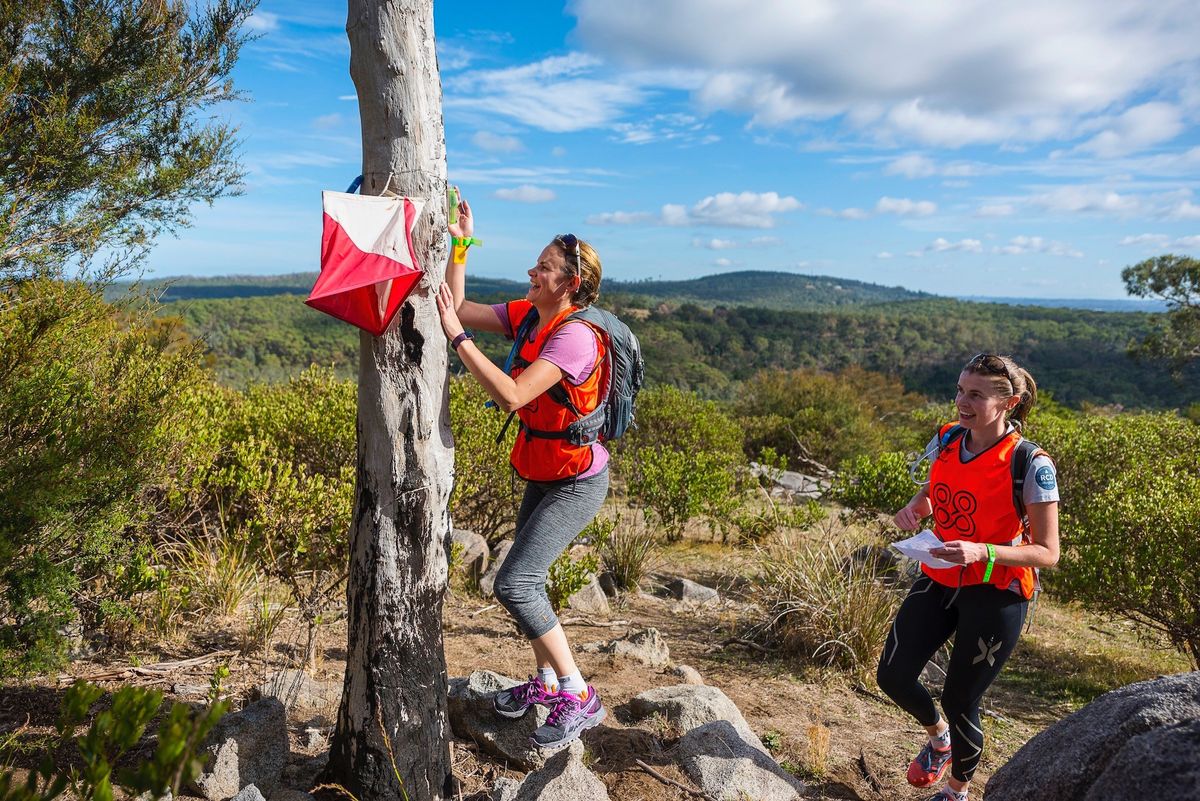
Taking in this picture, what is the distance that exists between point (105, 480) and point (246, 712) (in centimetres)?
161

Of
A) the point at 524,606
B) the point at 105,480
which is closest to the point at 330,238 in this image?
the point at 524,606

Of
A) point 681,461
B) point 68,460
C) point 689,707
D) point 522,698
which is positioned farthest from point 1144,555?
point 68,460

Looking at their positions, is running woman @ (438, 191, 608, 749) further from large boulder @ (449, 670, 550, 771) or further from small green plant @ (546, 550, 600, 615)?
small green plant @ (546, 550, 600, 615)

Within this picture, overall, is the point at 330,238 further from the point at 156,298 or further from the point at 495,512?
the point at 495,512

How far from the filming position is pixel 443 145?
2.52 m

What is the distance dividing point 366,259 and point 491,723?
6.75ft

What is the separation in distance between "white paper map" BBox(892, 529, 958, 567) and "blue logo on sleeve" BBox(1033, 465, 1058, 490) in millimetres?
405

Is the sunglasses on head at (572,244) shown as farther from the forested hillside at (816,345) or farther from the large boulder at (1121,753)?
the forested hillside at (816,345)

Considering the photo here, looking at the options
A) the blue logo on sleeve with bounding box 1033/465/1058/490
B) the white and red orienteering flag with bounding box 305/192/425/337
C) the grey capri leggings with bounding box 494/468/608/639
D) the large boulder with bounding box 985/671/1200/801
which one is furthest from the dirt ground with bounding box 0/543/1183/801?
the white and red orienteering flag with bounding box 305/192/425/337

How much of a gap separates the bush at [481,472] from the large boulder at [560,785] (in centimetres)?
328

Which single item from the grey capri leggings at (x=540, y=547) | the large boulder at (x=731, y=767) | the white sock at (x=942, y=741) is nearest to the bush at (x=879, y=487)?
the white sock at (x=942, y=741)

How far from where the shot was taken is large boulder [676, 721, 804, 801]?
2912 millimetres

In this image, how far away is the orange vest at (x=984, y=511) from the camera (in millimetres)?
2686

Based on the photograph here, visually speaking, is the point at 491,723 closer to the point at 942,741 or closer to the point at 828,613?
the point at 942,741
